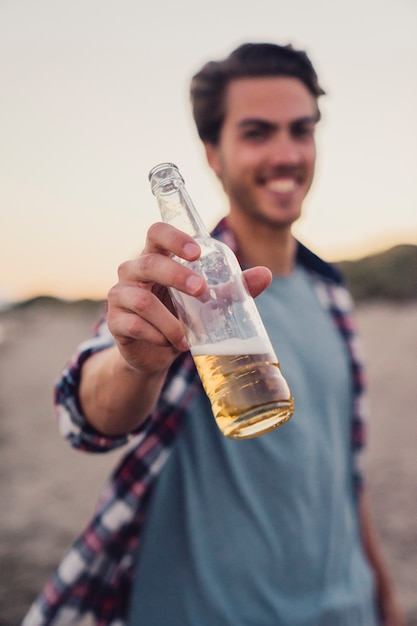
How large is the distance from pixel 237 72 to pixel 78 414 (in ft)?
5.66

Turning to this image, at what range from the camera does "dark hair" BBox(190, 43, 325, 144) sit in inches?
Result: 102

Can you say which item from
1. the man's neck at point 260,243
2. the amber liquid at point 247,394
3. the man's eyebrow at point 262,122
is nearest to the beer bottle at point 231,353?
the amber liquid at point 247,394

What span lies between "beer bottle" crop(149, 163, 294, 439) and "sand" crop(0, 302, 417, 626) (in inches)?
132

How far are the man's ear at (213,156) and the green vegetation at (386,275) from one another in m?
10.7

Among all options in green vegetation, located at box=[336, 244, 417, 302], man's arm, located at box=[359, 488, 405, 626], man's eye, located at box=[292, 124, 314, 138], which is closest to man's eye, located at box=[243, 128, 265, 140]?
man's eye, located at box=[292, 124, 314, 138]

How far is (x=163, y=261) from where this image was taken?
3.92ft

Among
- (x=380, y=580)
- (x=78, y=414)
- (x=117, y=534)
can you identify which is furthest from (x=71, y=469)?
(x=78, y=414)

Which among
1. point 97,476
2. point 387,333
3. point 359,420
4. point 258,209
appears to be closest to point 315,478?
point 359,420

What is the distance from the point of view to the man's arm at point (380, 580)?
2.57 m

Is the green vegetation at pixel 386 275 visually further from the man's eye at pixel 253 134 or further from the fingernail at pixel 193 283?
the fingernail at pixel 193 283

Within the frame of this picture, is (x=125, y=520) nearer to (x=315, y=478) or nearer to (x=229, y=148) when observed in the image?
(x=315, y=478)

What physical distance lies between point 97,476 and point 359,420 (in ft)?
16.7

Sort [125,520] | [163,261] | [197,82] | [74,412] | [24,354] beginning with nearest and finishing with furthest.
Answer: [163,261] < [74,412] < [125,520] < [197,82] < [24,354]

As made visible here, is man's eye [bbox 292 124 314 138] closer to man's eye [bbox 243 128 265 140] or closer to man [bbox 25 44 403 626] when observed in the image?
man [bbox 25 44 403 626]
